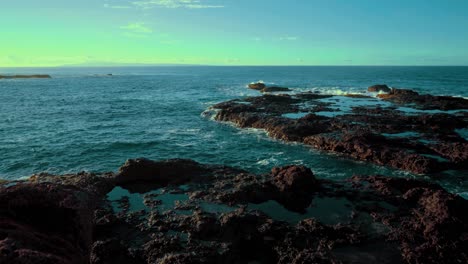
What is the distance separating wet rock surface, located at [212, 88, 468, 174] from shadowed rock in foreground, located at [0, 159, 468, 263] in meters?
7.20

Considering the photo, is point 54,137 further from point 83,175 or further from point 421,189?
point 421,189

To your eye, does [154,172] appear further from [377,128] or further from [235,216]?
[377,128]

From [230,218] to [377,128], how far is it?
28.8m

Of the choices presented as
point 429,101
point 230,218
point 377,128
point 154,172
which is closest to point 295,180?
point 230,218

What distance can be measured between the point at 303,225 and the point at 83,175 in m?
15.6

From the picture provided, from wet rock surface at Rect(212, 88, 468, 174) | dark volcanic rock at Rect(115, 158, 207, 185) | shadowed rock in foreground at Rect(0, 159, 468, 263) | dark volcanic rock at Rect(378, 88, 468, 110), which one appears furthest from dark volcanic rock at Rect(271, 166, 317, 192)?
dark volcanic rock at Rect(378, 88, 468, 110)

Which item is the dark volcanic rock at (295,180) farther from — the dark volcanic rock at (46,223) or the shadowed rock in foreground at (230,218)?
the dark volcanic rock at (46,223)

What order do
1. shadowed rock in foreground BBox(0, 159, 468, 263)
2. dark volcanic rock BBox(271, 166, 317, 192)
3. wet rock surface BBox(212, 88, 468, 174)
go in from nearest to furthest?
shadowed rock in foreground BBox(0, 159, 468, 263), dark volcanic rock BBox(271, 166, 317, 192), wet rock surface BBox(212, 88, 468, 174)

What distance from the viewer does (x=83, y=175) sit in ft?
75.6

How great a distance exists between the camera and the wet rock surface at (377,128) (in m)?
28.9

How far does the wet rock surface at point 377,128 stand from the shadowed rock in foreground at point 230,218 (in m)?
7.20

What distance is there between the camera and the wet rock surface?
28859mm

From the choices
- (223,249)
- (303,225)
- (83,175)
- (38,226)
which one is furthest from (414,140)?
(38,226)

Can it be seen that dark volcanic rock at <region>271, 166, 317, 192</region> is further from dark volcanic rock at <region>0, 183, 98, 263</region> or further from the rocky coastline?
dark volcanic rock at <region>0, 183, 98, 263</region>
